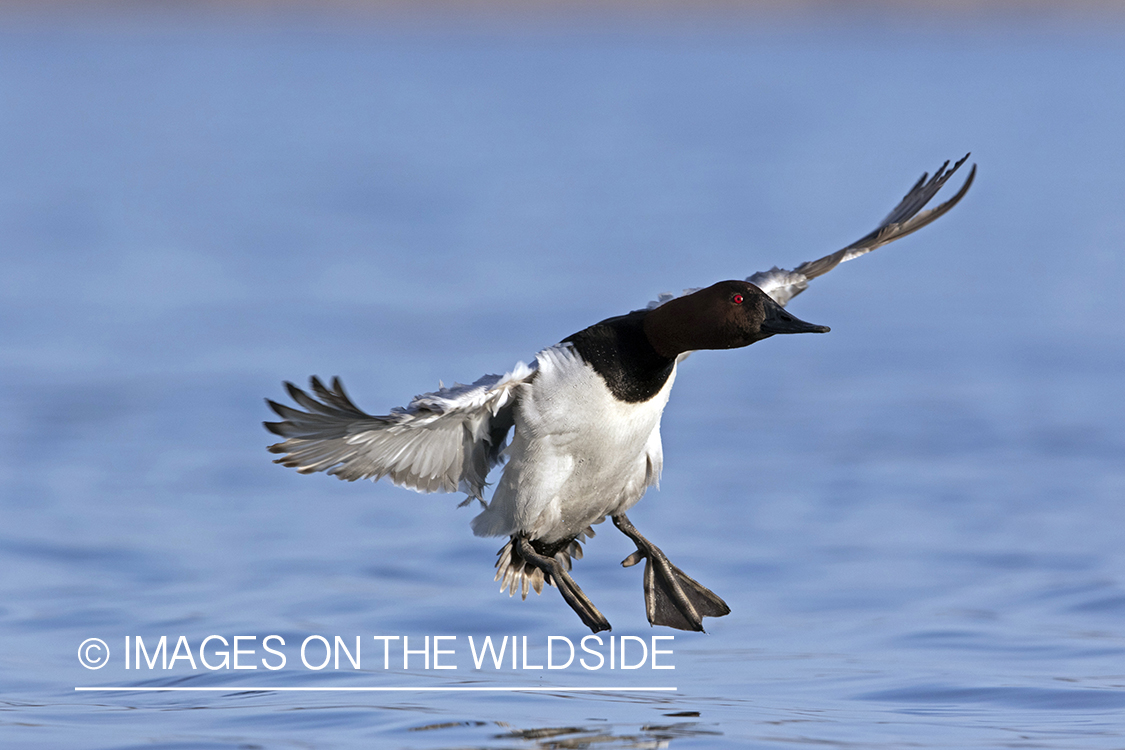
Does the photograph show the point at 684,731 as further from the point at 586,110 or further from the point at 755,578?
the point at 586,110

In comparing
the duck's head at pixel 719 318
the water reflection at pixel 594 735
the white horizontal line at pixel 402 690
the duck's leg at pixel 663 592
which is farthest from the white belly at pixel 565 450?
the water reflection at pixel 594 735

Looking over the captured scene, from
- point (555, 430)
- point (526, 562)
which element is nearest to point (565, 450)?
point (555, 430)

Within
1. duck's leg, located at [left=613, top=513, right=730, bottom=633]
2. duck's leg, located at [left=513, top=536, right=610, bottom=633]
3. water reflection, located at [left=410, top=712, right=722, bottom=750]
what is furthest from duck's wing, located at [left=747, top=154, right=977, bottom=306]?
water reflection, located at [left=410, top=712, right=722, bottom=750]

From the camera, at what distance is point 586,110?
5866 centimetres

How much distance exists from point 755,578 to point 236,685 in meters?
3.84

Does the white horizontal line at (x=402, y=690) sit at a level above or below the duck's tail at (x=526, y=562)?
below

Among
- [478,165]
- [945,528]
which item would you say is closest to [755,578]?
[945,528]

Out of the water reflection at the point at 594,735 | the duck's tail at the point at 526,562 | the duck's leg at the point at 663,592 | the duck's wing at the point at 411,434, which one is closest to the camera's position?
the duck's wing at the point at 411,434

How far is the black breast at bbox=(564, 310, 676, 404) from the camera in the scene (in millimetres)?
6734

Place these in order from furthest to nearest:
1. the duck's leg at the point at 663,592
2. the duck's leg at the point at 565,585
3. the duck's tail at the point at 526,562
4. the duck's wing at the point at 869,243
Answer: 1. the duck's wing at the point at 869,243
2. the duck's leg at the point at 663,592
3. the duck's tail at the point at 526,562
4. the duck's leg at the point at 565,585

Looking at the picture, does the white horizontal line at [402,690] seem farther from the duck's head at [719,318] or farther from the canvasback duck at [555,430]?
the duck's head at [719,318]

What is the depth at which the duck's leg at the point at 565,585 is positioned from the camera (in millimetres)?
6863

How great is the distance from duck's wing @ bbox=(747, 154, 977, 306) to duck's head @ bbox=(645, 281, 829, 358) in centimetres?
108

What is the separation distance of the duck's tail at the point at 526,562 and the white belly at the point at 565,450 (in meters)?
0.16
